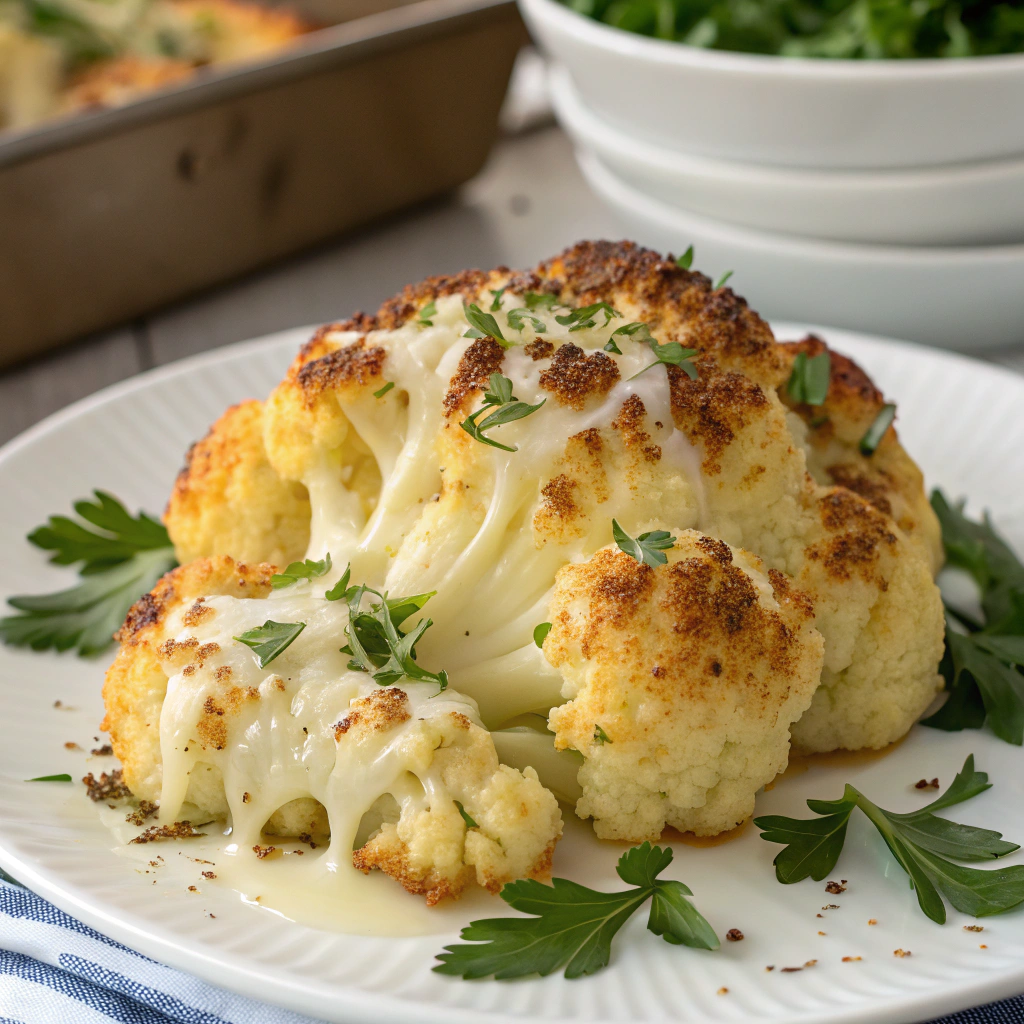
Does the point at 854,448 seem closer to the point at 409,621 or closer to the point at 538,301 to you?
the point at 538,301

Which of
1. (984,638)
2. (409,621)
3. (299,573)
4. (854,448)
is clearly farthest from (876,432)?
(299,573)

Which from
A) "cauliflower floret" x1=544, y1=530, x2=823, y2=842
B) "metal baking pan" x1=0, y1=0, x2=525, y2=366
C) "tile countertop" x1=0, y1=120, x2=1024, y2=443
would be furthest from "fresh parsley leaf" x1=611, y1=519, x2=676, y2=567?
"metal baking pan" x1=0, y1=0, x2=525, y2=366

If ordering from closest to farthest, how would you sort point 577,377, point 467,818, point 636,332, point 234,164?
point 467,818 → point 577,377 → point 636,332 → point 234,164

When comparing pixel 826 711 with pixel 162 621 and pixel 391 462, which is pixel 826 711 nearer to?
pixel 391 462

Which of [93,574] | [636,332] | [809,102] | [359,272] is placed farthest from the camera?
[359,272]

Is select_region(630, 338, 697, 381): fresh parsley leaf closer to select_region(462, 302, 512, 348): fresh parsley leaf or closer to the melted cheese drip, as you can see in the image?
the melted cheese drip

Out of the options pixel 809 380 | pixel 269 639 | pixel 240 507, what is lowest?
pixel 240 507

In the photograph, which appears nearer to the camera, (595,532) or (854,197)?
(595,532)
